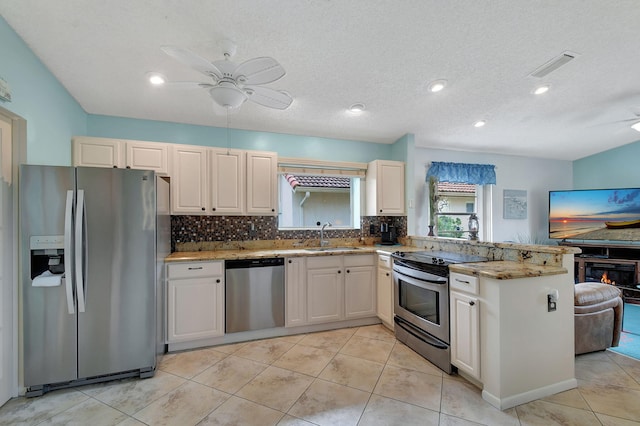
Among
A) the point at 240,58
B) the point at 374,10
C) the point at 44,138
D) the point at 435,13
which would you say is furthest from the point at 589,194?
the point at 44,138

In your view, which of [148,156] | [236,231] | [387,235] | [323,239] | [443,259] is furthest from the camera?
[387,235]

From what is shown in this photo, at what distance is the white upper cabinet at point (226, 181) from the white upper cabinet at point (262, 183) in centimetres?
8

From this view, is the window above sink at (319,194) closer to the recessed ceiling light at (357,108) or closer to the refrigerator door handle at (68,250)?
the recessed ceiling light at (357,108)

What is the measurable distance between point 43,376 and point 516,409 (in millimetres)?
3353

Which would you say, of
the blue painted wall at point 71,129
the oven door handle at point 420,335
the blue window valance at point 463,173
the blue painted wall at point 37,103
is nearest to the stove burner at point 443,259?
the oven door handle at point 420,335

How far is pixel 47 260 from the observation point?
193 centimetres

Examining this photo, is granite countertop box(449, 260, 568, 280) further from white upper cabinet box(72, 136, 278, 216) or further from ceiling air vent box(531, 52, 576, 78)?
white upper cabinet box(72, 136, 278, 216)

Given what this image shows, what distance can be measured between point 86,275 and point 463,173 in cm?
513

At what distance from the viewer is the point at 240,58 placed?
6.77 ft

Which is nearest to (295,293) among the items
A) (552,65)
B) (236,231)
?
(236,231)

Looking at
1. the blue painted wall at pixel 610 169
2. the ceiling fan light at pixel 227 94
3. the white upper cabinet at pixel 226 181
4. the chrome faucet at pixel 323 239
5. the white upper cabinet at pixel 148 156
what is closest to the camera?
the ceiling fan light at pixel 227 94

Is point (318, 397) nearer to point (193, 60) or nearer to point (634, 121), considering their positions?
point (193, 60)

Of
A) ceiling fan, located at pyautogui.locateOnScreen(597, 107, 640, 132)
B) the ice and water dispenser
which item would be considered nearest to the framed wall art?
ceiling fan, located at pyautogui.locateOnScreen(597, 107, 640, 132)

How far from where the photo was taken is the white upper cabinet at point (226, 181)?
3.00 meters
